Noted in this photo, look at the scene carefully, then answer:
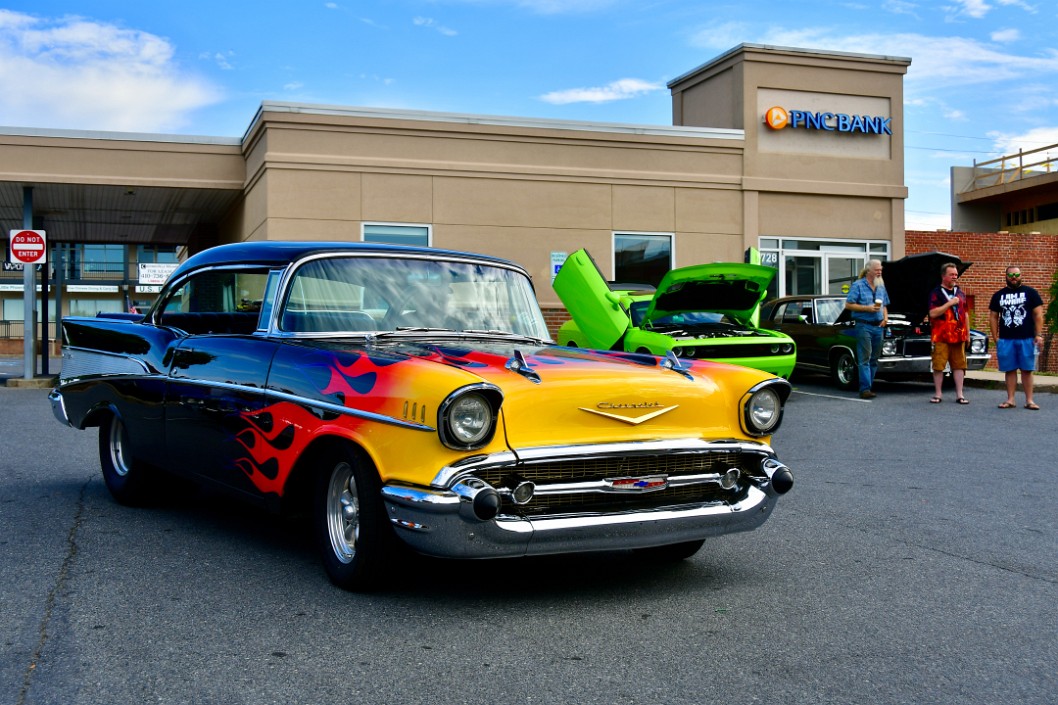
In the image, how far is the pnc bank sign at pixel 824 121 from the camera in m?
20.0

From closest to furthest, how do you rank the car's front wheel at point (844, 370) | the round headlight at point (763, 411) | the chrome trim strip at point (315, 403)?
the chrome trim strip at point (315, 403) < the round headlight at point (763, 411) < the car's front wheel at point (844, 370)

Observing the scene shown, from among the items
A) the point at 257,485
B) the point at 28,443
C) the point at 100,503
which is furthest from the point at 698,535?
the point at 28,443

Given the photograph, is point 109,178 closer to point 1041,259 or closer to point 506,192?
point 506,192

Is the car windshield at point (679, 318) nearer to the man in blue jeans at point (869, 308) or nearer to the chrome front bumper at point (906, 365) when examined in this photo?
the man in blue jeans at point (869, 308)

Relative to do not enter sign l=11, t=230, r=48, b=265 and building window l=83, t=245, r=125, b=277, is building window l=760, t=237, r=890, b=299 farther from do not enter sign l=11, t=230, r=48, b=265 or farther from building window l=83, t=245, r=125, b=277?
building window l=83, t=245, r=125, b=277

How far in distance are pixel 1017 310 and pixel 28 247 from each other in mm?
14376

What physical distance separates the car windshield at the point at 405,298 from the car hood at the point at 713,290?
18.9ft

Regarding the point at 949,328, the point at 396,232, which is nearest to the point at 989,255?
the point at 949,328

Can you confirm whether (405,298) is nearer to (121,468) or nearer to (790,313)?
(121,468)

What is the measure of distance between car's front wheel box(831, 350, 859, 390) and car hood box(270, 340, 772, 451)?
1060 cm

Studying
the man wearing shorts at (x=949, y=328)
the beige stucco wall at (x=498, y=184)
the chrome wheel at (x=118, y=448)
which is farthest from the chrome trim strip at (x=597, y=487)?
the beige stucco wall at (x=498, y=184)

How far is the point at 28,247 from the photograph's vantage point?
55.9ft

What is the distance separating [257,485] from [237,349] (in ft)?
2.35

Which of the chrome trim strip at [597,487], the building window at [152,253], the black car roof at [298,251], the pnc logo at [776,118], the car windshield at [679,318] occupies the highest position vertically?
the building window at [152,253]
